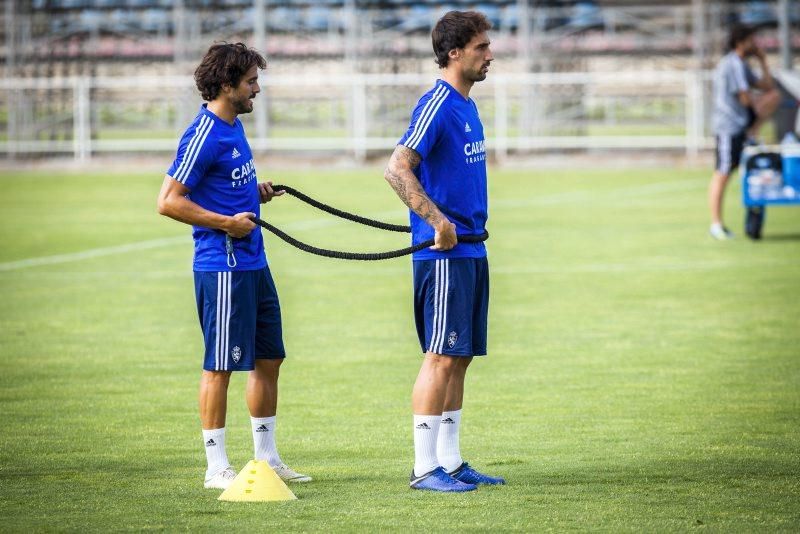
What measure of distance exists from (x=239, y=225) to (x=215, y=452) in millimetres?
969

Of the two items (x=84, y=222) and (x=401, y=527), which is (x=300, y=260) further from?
(x=401, y=527)

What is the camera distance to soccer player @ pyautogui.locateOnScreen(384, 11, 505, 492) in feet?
20.0

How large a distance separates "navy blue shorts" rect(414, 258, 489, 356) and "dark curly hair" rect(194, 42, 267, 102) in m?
1.08

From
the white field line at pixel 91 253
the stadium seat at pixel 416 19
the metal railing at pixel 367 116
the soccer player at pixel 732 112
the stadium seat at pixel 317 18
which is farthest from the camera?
the stadium seat at pixel 317 18

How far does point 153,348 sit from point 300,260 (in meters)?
5.28

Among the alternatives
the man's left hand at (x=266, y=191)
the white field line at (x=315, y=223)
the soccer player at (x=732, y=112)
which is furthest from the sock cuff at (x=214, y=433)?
the soccer player at (x=732, y=112)

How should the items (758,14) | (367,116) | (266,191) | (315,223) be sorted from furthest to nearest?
(758,14) < (367,116) < (315,223) < (266,191)

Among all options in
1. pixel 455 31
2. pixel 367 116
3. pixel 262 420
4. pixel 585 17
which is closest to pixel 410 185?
pixel 455 31

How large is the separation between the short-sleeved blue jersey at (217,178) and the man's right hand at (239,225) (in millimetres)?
92

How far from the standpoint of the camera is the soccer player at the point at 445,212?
6109 millimetres

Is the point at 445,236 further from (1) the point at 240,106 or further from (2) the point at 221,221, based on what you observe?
(1) the point at 240,106

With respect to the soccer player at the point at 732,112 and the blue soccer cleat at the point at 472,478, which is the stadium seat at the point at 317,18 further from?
the blue soccer cleat at the point at 472,478

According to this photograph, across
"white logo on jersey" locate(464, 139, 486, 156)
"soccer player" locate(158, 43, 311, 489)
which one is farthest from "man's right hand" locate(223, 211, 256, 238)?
"white logo on jersey" locate(464, 139, 486, 156)

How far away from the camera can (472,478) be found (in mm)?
6301
